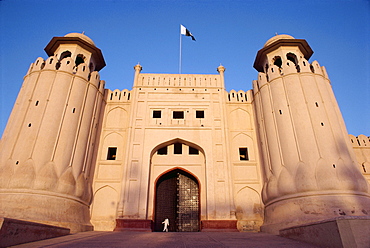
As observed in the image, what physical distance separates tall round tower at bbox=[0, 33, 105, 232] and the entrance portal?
401cm

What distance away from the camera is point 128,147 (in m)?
15.6

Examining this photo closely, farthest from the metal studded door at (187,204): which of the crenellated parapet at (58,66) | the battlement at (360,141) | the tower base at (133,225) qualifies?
the battlement at (360,141)

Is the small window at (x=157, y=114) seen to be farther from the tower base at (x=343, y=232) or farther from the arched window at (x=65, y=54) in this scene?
the tower base at (x=343, y=232)

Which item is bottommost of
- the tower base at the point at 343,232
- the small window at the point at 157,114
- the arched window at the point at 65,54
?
the tower base at the point at 343,232

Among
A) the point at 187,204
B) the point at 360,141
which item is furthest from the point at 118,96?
the point at 360,141

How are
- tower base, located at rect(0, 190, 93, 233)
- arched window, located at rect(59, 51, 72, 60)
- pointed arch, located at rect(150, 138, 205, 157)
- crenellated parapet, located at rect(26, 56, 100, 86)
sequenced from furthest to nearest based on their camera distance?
arched window, located at rect(59, 51, 72, 60) → pointed arch, located at rect(150, 138, 205, 157) → crenellated parapet, located at rect(26, 56, 100, 86) → tower base, located at rect(0, 190, 93, 233)

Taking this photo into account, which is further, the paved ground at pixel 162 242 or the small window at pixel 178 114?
the small window at pixel 178 114

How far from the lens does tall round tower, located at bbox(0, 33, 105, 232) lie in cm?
1130

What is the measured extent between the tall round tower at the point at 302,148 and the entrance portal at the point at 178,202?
4.12 metres

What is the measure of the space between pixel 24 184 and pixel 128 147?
5.78 meters

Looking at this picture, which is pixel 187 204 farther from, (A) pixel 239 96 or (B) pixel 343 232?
(B) pixel 343 232

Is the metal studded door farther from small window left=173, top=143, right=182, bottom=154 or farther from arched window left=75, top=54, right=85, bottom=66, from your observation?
arched window left=75, top=54, right=85, bottom=66

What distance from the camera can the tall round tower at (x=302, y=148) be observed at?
1127cm

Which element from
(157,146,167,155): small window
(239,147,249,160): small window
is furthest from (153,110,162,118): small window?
(239,147,249,160): small window
